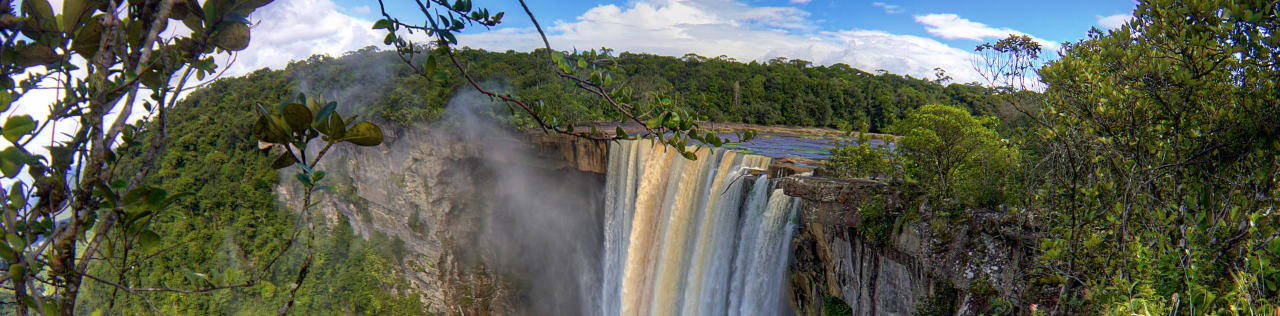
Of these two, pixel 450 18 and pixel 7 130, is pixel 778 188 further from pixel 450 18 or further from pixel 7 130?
pixel 7 130

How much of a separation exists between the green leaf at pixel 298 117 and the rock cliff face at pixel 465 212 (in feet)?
58.9

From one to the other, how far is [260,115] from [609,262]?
15.3 m

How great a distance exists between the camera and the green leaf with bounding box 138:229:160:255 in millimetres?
940

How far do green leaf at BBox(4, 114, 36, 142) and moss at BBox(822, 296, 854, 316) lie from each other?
872 centimetres

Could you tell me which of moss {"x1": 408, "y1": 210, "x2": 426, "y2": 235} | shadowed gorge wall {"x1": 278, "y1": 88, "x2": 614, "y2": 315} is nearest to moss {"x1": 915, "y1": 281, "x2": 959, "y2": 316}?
shadowed gorge wall {"x1": 278, "y1": 88, "x2": 614, "y2": 315}

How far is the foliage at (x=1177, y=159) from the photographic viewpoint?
8.96 ft

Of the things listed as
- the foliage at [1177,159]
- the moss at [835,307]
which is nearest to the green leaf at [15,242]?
the foliage at [1177,159]

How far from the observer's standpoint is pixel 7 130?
2.56ft

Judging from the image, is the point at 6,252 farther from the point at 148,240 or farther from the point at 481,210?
the point at 481,210

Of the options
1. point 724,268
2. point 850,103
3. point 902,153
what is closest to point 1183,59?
point 902,153

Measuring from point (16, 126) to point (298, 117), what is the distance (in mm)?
346

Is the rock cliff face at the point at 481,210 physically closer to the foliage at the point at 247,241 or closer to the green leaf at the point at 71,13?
the foliage at the point at 247,241

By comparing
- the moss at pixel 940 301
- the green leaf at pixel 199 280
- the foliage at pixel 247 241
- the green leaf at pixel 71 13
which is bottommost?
the foliage at pixel 247 241

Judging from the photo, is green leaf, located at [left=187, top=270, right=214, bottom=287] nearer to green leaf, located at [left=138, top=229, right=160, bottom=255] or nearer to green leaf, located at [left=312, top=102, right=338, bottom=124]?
green leaf, located at [left=138, top=229, right=160, bottom=255]
